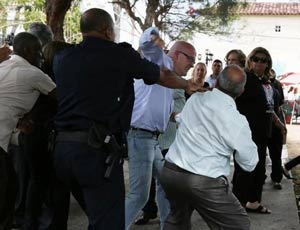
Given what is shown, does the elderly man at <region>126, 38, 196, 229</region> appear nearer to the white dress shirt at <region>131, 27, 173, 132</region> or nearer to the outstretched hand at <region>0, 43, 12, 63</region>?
the white dress shirt at <region>131, 27, 173, 132</region>

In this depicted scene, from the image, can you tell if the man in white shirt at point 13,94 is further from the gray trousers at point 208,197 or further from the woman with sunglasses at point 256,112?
the woman with sunglasses at point 256,112

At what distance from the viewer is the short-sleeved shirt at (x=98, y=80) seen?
9.99 feet

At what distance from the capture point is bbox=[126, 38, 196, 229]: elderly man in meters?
4.20

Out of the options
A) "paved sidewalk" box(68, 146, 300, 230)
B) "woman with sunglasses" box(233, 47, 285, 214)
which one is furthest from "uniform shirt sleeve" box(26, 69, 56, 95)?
"woman with sunglasses" box(233, 47, 285, 214)

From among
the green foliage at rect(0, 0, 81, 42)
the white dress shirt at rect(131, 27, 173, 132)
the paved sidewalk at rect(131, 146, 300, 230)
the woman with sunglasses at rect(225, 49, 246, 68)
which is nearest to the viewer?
the white dress shirt at rect(131, 27, 173, 132)

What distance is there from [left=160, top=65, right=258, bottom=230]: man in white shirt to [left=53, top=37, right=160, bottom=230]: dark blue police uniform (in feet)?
1.53

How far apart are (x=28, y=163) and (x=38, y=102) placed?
1.73 feet

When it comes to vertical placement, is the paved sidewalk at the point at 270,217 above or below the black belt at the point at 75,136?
below

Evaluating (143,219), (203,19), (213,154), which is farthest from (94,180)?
(203,19)

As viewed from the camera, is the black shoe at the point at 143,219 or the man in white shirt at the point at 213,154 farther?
the black shoe at the point at 143,219

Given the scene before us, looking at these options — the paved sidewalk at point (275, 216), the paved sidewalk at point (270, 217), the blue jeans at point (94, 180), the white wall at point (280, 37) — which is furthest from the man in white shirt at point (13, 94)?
the white wall at point (280, 37)

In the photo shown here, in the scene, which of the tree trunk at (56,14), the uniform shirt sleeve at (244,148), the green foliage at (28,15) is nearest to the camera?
the uniform shirt sleeve at (244,148)

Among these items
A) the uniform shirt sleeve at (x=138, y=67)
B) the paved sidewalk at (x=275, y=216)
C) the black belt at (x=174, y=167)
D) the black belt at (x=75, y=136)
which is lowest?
the paved sidewalk at (x=275, y=216)

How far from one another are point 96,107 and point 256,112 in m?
3.01
